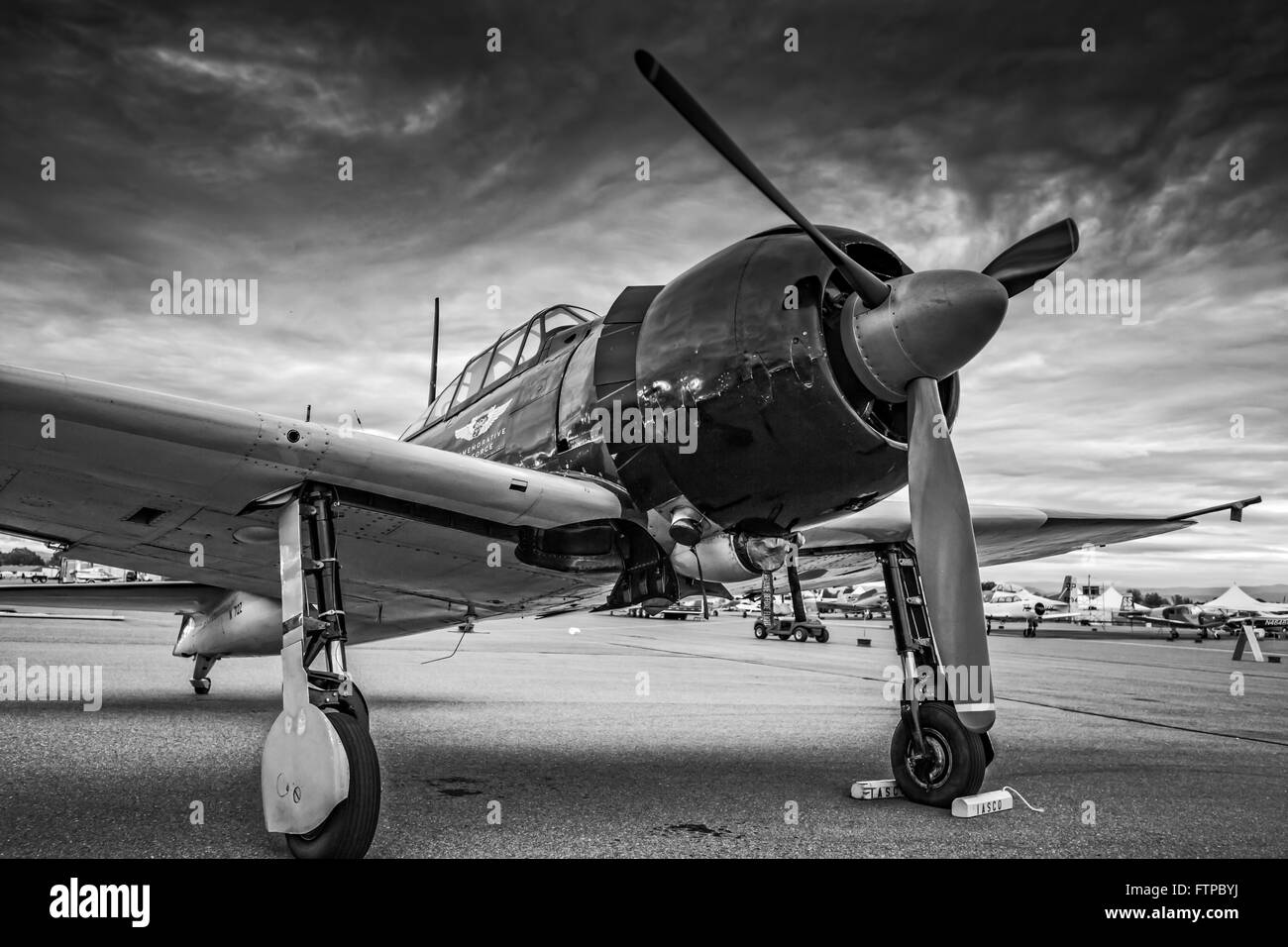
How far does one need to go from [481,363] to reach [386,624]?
2.48 m

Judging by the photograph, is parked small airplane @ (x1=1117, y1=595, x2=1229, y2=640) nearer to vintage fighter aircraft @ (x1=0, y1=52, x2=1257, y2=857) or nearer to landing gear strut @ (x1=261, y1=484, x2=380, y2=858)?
vintage fighter aircraft @ (x1=0, y1=52, x2=1257, y2=857)

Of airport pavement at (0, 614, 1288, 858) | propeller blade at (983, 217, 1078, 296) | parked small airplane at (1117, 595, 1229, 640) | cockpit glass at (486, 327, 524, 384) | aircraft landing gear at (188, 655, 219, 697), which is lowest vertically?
parked small airplane at (1117, 595, 1229, 640)

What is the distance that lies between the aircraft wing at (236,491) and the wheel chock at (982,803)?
2345 mm

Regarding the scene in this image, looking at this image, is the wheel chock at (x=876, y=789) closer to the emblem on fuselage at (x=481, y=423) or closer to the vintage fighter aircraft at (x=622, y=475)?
the vintage fighter aircraft at (x=622, y=475)

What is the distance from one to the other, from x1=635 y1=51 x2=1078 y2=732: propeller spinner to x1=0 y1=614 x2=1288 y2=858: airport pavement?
39.5 inches

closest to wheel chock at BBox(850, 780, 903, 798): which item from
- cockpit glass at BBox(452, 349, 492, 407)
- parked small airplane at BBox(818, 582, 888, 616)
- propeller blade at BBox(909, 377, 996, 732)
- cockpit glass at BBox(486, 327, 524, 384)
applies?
propeller blade at BBox(909, 377, 996, 732)

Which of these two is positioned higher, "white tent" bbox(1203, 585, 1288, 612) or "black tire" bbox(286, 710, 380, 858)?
"black tire" bbox(286, 710, 380, 858)

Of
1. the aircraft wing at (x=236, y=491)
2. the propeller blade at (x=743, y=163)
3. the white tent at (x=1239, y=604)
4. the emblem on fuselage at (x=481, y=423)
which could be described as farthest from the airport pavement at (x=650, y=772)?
the white tent at (x=1239, y=604)

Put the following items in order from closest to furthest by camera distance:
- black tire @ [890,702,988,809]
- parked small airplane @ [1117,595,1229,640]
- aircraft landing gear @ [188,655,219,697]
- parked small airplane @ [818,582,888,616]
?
black tire @ [890,702,988,809] < aircraft landing gear @ [188,655,219,697] < parked small airplane @ [1117,595,1229,640] < parked small airplane @ [818,582,888,616]

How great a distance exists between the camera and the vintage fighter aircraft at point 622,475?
11.8 ft

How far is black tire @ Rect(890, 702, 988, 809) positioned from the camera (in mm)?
4605

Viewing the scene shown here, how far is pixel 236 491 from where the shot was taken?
4156mm

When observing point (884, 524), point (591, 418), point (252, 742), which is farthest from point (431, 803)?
point (884, 524)
